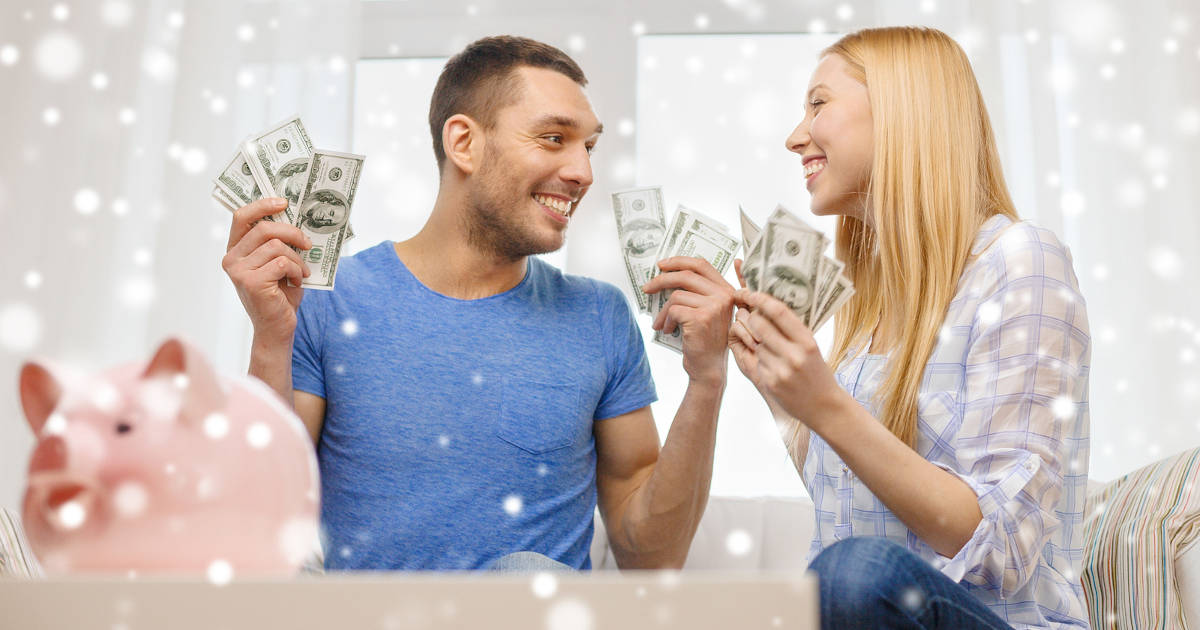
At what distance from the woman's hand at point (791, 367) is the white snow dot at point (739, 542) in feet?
2.71

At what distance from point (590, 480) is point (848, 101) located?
795 millimetres

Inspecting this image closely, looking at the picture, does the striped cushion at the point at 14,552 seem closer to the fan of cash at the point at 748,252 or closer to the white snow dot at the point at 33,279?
the fan of cash at the point at 748,252

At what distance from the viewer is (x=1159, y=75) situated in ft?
8.35

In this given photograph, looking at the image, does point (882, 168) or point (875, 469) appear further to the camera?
point (882, 168)

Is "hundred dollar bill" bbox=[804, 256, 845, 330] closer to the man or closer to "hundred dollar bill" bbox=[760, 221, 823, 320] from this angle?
"hundred dollar bill" bbox=[760, 221, 823, 320]

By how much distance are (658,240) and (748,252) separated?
1.15 ft

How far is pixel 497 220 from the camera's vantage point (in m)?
1.75

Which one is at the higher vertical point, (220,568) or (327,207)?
(327,207)

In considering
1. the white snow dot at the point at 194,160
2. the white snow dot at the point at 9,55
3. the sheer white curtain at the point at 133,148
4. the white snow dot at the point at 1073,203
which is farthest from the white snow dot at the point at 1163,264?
the white snow dot at the point at 9,55

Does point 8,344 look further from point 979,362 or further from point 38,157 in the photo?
point 979,362

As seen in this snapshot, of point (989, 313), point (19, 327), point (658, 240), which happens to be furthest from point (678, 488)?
point (19, 327)

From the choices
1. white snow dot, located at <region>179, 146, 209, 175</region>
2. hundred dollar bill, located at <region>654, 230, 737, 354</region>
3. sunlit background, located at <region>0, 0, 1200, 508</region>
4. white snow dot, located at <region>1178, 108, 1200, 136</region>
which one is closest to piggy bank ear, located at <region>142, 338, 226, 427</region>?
hundred dollar bill, located at <region>654, 230, 737, 354</region>

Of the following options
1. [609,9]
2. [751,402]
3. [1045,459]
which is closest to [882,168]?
[1045,459]

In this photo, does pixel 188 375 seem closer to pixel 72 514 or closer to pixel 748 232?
pixel 72 514
